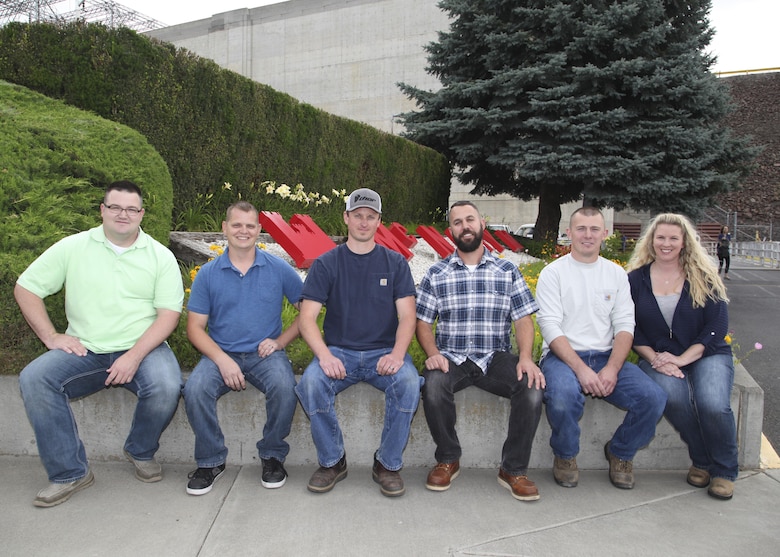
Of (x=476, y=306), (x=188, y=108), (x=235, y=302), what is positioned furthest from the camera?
(x=188, y=108)

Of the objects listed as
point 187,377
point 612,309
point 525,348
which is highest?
point 612,309

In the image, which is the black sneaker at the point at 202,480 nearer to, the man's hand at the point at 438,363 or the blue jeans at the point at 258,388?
the blue jeans at the point at 258,388

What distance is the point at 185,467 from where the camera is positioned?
11.1 ft

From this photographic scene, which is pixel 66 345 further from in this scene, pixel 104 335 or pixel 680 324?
pixel 680 324

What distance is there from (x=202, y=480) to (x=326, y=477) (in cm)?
66

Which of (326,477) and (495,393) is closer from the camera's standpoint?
(326,477)

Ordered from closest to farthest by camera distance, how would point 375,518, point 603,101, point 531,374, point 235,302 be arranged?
point 375,518
point 531,374
point 235,302
point 603,101

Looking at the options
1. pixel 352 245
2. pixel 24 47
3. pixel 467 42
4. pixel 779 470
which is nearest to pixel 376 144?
pixel 467 42

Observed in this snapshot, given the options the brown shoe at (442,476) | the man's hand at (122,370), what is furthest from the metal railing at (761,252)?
the man's hand at (122,370)

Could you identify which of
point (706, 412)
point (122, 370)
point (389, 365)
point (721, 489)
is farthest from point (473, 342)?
point (122, 370)

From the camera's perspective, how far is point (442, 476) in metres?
3.16

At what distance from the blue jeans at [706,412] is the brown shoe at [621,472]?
0.38m

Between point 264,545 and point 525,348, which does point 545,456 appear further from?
point 264,545

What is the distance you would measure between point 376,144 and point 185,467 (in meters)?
8.67
